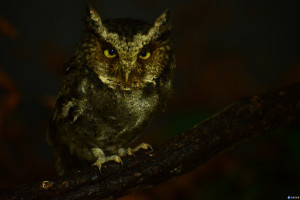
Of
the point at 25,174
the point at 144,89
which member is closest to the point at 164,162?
the point at 144,89

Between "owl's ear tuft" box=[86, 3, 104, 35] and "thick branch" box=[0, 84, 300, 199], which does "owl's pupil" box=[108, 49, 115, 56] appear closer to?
"owl's ear tuft" box=[86, 3, 104, 35]

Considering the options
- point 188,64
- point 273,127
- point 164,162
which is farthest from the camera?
point 188,64

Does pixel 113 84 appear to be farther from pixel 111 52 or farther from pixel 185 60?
pixel 185 60

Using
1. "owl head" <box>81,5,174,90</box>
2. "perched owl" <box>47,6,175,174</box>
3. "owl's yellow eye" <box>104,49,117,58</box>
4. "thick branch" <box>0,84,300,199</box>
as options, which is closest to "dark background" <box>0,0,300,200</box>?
"thick branch" <box>0,84,300,199</box>

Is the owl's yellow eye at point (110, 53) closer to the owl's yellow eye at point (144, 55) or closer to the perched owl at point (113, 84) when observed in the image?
the perched owl at point (113, 84)

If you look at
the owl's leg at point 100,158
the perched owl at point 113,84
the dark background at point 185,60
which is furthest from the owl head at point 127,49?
the dark background at point 185,60

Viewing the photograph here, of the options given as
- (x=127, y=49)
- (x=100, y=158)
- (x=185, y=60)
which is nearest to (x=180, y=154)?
(x=100, y=158)

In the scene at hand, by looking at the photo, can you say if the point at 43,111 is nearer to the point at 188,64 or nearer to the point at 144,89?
the point at 188,64
